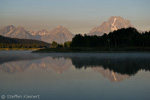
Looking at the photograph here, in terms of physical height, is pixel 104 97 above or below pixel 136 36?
below

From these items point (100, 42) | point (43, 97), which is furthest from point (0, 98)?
point (100, 42)

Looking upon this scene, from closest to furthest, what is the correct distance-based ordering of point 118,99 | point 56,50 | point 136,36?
point 118,99 → point 56,50 → point 136,36

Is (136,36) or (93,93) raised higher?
(136,36)

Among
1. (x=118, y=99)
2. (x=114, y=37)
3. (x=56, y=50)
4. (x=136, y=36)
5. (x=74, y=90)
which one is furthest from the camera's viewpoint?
(x=114, y=37)

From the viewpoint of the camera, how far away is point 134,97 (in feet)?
51.8

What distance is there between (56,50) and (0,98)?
464 ft

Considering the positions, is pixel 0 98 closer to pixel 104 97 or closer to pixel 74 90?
pixel 74 90

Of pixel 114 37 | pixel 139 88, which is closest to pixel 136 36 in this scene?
pixel 114 37

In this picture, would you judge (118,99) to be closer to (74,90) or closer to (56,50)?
(74,90)

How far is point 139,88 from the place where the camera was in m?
19.1

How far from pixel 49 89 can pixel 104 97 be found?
6014 mm

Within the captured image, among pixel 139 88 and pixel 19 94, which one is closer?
pixel 19 94

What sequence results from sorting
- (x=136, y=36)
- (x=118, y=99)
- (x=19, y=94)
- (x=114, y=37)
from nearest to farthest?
1. (x=118, y=99)
2. (x=19, y=94)
3. (x=136, y=36)
4. (x=114, y=37)

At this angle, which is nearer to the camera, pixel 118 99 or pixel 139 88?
pixel 118 99
